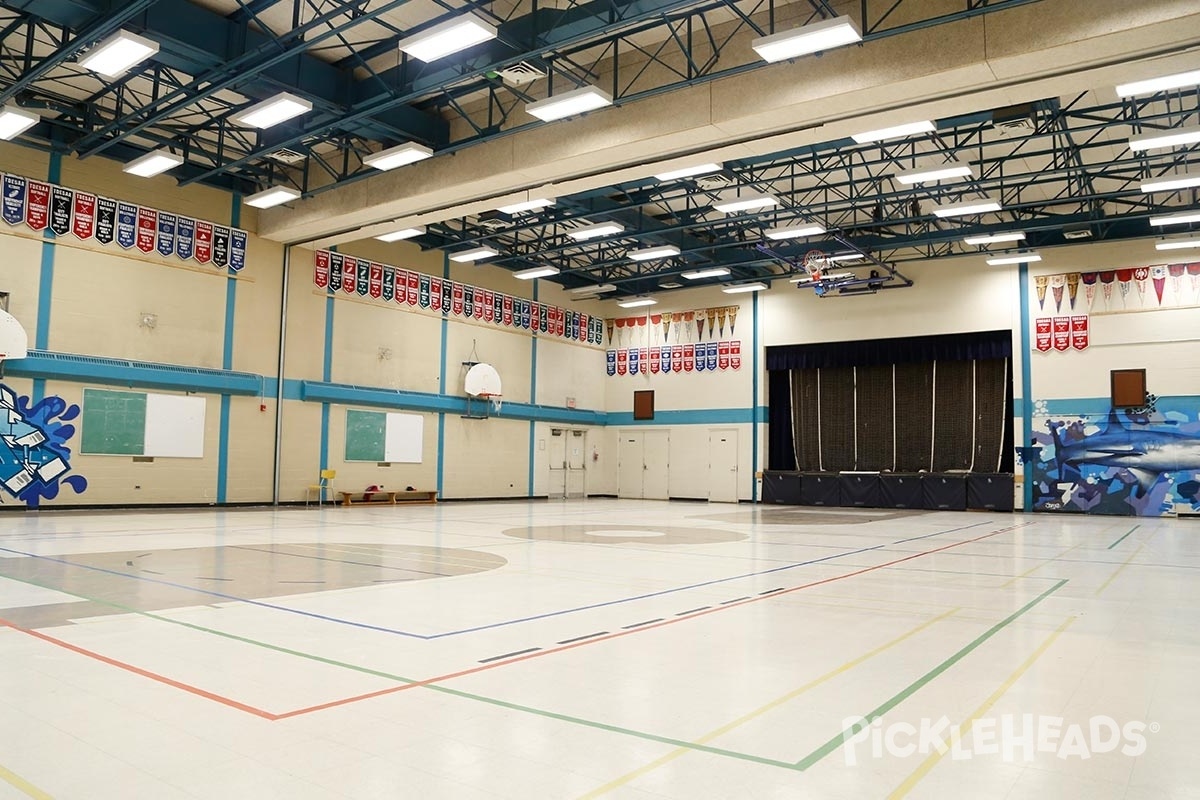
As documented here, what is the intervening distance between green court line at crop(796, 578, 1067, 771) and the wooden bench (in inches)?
840

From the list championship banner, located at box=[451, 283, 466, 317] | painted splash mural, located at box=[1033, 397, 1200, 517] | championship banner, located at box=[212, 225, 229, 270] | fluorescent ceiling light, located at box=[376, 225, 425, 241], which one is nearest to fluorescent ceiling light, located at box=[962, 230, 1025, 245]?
painted splash mural, located at box=[1033, 397, 1200, 517]

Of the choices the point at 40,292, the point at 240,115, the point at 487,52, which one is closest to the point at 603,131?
the point at 487,52

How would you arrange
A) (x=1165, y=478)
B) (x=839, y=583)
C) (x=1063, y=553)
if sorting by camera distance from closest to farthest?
(x=839, y=583)
(x=1063, y=553)
(x=1165, y=478)

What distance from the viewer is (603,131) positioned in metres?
17.3

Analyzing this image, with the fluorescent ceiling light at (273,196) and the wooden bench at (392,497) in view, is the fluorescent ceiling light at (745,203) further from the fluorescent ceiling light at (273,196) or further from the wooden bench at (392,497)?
the wooden bench at (392,497)

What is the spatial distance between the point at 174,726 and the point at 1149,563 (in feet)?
45.0

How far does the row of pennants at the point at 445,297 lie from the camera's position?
26.0m

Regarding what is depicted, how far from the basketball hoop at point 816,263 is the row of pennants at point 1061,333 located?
7.52 m

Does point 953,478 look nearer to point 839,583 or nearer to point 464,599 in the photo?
point 839,583

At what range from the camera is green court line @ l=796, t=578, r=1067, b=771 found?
3986mm

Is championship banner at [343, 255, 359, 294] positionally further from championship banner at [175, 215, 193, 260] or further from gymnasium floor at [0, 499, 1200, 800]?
gymnasium floor at [0, 499, 1200, 800]

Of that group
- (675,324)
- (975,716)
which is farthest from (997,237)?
(975,716)

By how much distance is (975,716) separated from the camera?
4637 millimetres

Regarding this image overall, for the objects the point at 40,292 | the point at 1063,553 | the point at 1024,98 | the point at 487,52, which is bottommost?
the point at 1063,553
